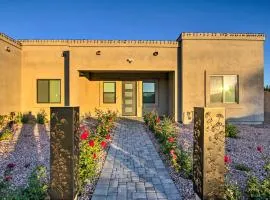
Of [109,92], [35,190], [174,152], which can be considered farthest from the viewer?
[109,92]

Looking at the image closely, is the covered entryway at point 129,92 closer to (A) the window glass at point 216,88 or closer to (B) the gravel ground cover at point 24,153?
(A) the window glass at point 216,88

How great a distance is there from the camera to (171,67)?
1455cm

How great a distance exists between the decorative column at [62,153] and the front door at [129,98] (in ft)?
42.6

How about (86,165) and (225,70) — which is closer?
(86,165)

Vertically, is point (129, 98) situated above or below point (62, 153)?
above

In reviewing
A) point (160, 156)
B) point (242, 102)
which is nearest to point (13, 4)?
point (160, 156)

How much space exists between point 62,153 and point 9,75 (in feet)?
35.6

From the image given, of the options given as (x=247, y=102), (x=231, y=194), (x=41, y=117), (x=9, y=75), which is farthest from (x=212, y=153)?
(x=9, y=75)

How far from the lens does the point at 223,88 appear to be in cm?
1446

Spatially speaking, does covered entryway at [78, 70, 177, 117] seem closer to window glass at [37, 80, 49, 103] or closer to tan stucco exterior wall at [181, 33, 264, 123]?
window glass at [37, 80, 49, 103]

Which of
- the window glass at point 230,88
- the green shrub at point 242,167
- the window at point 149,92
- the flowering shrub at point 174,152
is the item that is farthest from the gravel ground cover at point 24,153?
the window glass at point 230,88

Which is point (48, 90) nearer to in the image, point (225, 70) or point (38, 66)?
A: point (38, 66)

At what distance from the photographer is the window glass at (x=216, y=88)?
47.4 feet

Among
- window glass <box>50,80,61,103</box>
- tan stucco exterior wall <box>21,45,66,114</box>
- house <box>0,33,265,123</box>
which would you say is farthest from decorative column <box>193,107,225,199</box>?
window glass <box>50,80,61,103</box>
